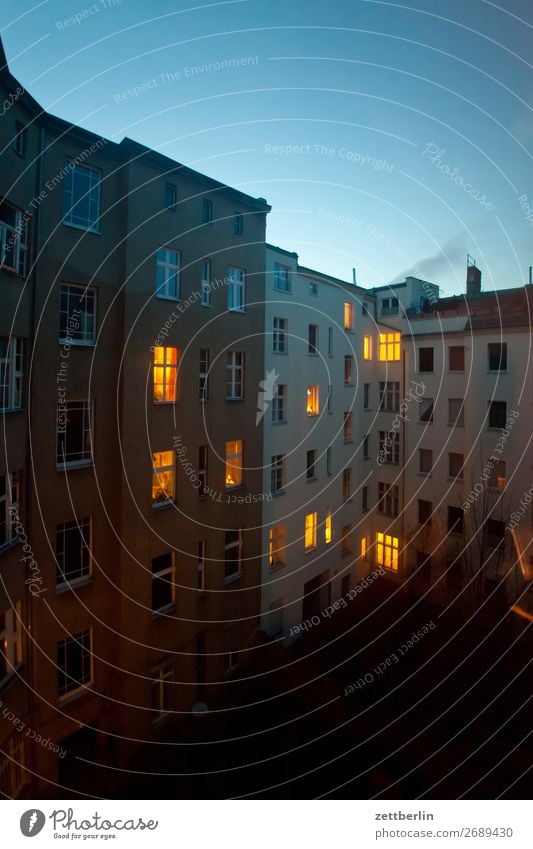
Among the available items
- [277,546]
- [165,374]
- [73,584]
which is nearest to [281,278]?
[165,374]

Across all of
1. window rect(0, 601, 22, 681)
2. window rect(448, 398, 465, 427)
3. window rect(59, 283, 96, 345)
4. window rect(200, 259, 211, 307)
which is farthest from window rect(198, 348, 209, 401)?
window rect(448, 398, 465, 427)

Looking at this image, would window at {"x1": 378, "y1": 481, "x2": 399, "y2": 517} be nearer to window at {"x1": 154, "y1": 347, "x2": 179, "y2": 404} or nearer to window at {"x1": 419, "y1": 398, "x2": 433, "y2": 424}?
window at {"x1": 419, "y1": 398, "x2": 433, "y2": 424}

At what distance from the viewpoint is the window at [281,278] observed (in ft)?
12.3

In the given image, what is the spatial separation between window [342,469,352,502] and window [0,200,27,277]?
3.37 meters

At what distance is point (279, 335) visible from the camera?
12.6 ft

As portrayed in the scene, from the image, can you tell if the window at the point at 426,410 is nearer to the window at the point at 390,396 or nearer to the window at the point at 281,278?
the window at the point at 390,396

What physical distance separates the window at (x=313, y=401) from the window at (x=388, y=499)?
167 centimetres

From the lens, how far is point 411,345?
16.9 ft

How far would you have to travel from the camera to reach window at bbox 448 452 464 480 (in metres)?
5.07

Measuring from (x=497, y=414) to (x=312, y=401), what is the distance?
2.00m

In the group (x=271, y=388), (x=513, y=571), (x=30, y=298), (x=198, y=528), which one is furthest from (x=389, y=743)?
(x=30, y=298)

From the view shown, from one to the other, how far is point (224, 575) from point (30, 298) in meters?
2.29
